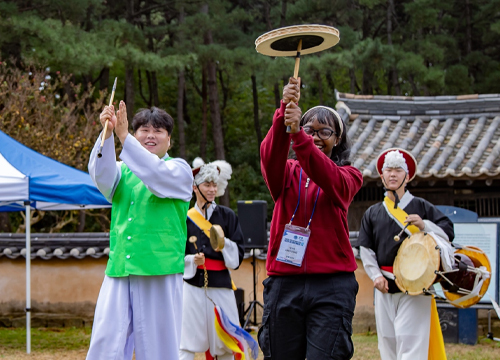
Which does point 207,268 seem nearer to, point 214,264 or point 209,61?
point 214,264

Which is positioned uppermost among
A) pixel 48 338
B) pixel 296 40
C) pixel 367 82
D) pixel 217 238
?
pixel 367 82

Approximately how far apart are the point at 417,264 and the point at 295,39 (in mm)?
2990

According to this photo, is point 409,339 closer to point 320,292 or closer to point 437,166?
point 320,292

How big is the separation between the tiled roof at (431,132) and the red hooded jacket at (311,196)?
625 centimetres

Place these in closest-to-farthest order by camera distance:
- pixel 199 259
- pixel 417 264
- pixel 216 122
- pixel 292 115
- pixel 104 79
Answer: pixel 292 115, pixel 417 264, pixel 199 259, pixel 216 122, pixel 104 79

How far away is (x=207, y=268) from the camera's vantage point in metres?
6.31

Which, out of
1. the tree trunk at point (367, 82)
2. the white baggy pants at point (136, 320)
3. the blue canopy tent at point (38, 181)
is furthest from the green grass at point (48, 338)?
the tree trunk at point (367, 82)

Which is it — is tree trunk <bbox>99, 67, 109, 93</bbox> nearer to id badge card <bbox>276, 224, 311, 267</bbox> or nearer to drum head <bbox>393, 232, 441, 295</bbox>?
drum head <bbox>393, 232, 441, 295</bbox>

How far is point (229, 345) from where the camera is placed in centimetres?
585

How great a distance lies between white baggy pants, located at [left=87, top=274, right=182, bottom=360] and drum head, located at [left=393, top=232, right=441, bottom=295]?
244 cm

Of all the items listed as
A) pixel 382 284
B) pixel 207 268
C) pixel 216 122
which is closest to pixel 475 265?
pixel 382 284

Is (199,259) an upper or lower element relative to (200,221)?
lower

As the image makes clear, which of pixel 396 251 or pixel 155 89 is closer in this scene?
pixel 396 251

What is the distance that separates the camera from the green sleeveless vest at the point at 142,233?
11.8 feet
